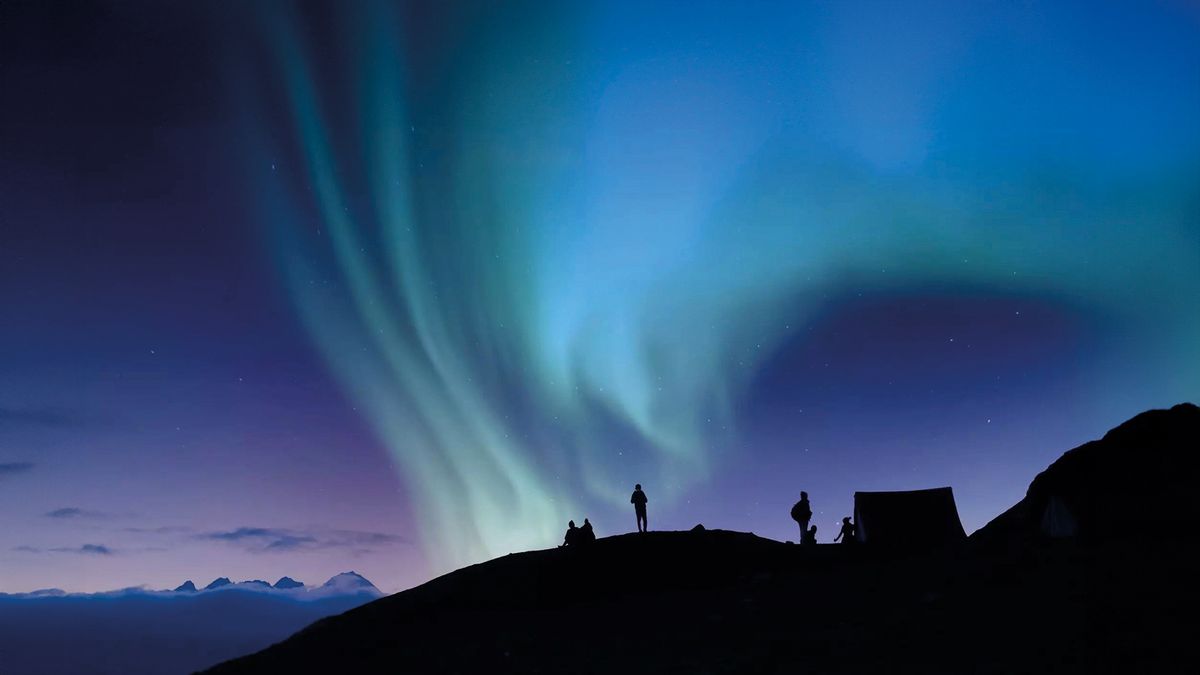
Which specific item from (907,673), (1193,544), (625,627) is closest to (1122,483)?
(1193,544)

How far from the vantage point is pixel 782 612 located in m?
21.9

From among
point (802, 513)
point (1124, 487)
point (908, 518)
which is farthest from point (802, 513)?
point (1124, 487)

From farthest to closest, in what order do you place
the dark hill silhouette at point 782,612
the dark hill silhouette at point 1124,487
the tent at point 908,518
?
the tent at point 908,518 → the dark hill silhouette at point 1124,487 → the dark hill silhouette at point 782,612

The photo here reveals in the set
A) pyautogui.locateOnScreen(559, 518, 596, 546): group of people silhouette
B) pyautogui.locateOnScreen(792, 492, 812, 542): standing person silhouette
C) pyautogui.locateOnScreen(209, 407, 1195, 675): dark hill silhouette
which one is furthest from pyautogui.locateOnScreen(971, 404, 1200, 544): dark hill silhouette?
pyautogui.locateOnScreen(559, 518, 596, 546): group of people silhouette

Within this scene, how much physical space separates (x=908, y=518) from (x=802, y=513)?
4.04 meters

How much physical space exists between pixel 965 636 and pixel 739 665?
493 centimetres

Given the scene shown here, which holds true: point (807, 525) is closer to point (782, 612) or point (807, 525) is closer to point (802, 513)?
point (802, 513)

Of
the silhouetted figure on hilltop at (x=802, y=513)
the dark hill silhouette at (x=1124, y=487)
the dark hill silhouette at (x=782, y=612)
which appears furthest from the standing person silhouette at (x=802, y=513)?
the dark hill silhouette at (x=1124, y=487)

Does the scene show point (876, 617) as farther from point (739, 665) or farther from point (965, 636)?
point (739, 665)

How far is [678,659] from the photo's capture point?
19.2 metres

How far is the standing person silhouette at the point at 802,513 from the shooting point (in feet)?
113

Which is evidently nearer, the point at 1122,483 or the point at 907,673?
the point at 907,673

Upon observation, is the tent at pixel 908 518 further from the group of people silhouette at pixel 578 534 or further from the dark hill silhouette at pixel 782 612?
the group of people silhouette at pixel 578 534

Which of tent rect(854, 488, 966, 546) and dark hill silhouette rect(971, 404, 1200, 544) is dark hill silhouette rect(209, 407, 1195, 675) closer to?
dark hill silhouette rect(971, 404, 1200, 544)
